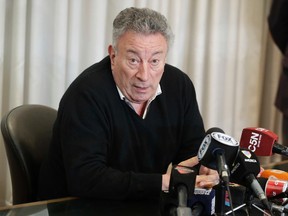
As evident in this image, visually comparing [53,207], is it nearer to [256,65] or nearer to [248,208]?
[248,208]

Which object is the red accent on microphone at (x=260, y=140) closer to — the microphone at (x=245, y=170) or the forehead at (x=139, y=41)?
the microphone at (x=245, y=170)

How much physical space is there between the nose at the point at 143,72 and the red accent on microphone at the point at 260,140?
1.32 ft

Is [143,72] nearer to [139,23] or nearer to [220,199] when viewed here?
[139,23]

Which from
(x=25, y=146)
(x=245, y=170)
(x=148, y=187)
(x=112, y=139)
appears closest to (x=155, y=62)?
(x=112, y=139)

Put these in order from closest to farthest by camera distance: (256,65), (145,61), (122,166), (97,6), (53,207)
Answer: (53,207)
(145,61)
(122,166)
(97,6)
(256,65)

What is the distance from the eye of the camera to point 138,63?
1649mm

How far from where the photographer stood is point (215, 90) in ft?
10.0

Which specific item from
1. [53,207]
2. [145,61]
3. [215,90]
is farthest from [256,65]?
[53,207]

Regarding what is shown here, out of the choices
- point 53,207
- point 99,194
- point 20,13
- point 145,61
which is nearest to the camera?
point 53,207

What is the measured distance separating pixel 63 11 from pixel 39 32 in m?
0.17

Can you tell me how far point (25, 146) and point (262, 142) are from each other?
844 millimetres

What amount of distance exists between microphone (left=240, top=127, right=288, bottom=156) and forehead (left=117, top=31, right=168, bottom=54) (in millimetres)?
439

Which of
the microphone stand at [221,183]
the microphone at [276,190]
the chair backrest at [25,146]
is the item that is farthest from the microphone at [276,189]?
the chair backrest at [25,146]

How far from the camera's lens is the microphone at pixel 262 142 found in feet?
4.68
